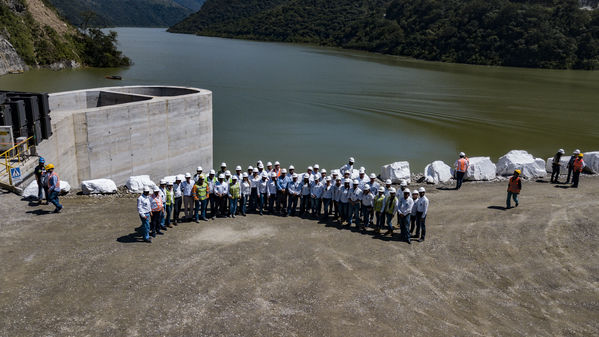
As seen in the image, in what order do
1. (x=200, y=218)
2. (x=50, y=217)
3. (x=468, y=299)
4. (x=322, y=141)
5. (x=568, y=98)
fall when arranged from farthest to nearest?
1. (x=568, y=98)
2. (x=322, y=141)
3. (x=200, y=218)
4. (x=50, y=217)
5. (x=468, y=299)

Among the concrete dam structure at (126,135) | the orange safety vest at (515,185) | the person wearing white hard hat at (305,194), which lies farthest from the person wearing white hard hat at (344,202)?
the concrete dam structure at (126,135)

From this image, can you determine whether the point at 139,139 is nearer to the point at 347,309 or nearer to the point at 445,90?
the point at 347,309

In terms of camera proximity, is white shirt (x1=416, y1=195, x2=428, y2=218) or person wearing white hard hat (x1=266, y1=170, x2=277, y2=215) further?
person wearing white hard hat (x1=266, y1=170, x2=277, y2=215)

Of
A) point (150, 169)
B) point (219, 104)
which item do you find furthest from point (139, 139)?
point (219, 104)

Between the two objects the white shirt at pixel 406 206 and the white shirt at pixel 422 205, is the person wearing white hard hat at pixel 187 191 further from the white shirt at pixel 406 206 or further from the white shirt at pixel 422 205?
the white shirt at pixel 422 205

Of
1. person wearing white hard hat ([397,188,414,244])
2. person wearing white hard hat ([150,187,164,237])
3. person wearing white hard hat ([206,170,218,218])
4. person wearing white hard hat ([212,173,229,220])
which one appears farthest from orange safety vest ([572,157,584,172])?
person wearing white hard hat ([150,187,164,237])

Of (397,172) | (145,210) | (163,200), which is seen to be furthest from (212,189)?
(397,172)

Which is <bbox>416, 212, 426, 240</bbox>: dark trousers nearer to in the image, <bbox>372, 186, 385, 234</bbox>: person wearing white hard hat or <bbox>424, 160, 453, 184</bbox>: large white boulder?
<bbox>372, 186, 385, 234</bbox>: person wearing white hard hat
